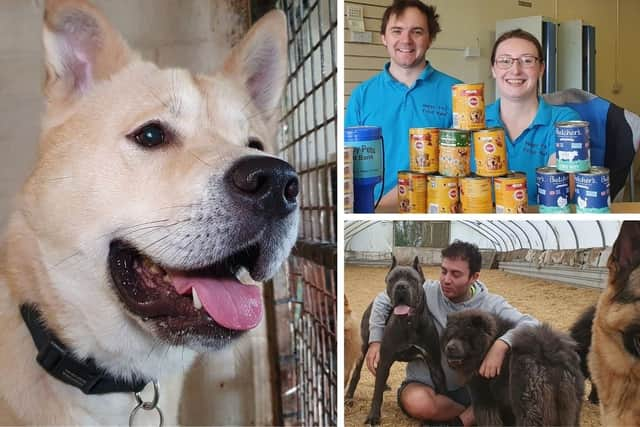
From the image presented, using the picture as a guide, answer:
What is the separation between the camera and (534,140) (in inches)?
58.9

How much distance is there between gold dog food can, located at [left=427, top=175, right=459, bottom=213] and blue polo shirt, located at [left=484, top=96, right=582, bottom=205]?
0.07m

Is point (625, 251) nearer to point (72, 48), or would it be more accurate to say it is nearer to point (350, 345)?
point (350, 345)

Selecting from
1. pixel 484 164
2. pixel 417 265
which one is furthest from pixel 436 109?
pixel 417 265

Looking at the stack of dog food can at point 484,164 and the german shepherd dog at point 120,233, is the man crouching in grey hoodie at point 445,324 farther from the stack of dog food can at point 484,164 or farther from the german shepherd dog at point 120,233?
the german shepherd dog at point 120,233

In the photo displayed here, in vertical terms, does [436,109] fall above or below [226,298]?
above

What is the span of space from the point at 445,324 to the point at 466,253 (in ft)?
0.65

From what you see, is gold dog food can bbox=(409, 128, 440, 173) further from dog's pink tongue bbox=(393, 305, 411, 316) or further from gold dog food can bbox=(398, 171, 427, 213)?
dog's pink tongue bbox=(393, 305, 411, 316)

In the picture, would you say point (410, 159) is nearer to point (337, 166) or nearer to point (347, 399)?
point (337, 166)

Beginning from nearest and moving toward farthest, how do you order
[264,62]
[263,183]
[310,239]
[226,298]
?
[263,183] → [226,298] → [264,62] → [310,239]

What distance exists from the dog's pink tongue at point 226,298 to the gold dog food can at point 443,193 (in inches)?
21.0

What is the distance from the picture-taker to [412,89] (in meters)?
1.50

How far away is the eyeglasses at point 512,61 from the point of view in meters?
1.48

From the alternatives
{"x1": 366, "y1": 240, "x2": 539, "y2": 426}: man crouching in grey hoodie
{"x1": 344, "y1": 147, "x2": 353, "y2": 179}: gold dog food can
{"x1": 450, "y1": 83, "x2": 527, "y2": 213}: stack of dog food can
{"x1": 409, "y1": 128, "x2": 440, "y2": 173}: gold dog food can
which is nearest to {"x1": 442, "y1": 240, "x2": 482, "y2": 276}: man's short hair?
{"x1": 366, "y1": 240, "x2": 539, "y2": 426}: man crouching in grey hoodie

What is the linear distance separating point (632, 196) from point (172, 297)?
1.15 meters
